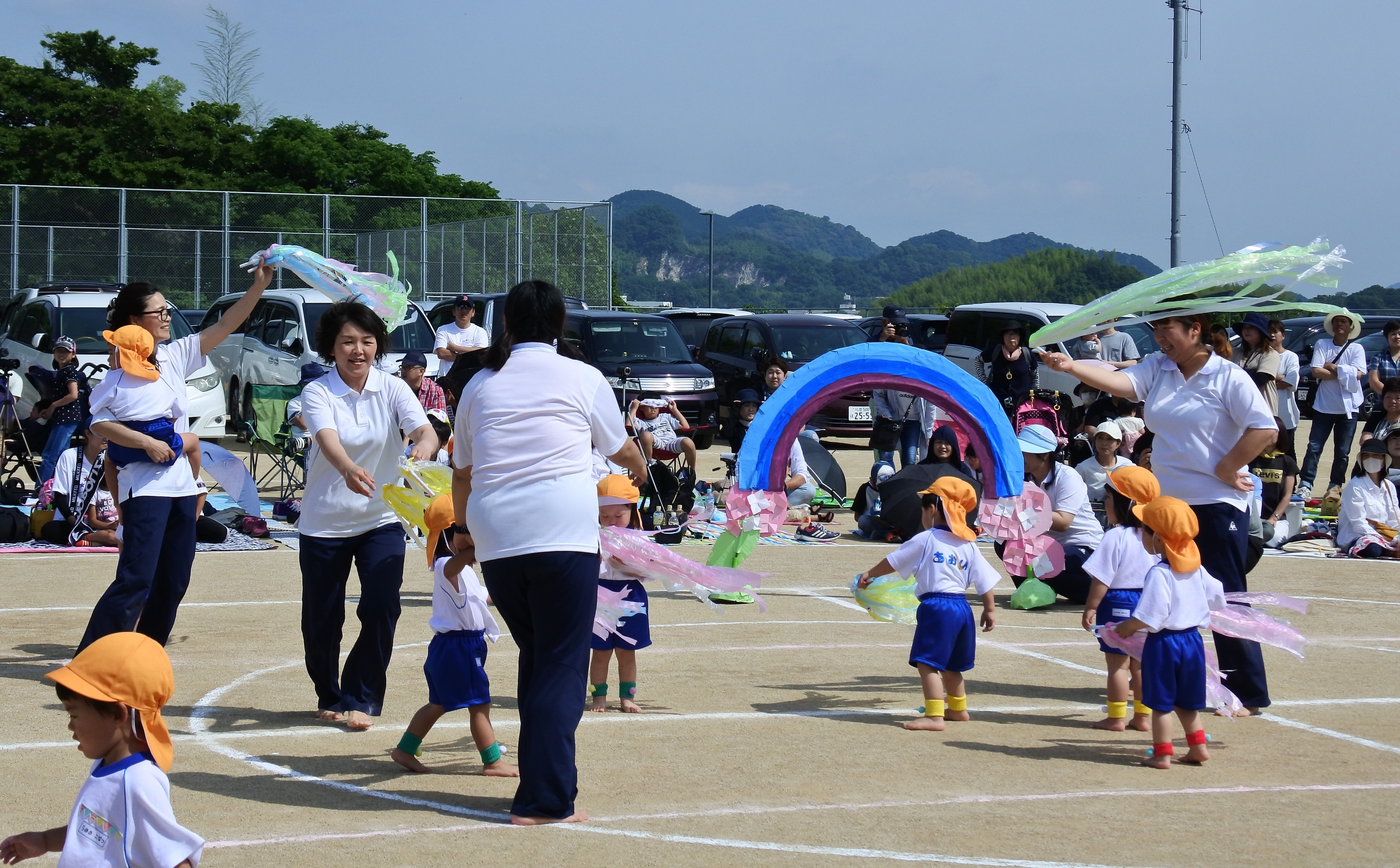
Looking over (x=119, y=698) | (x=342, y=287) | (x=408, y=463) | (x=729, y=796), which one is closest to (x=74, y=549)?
(x=342, y=287)

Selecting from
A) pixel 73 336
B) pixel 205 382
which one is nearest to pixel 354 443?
pixel 205 382

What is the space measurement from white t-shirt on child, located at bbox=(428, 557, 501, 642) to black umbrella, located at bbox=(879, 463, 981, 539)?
705 cm

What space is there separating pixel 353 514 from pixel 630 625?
4.65 ft

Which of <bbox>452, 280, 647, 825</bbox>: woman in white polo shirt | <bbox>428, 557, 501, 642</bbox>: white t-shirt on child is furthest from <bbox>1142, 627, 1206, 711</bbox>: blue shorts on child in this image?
<bbox>428, 557, 501, 642</bbox>: white t-shirt on child

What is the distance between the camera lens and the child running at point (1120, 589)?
654 cm

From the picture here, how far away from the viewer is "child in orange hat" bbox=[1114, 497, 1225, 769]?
5766 mm

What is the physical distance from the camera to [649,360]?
1938cm

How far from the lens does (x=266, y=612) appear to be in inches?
353

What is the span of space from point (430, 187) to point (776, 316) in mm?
35576

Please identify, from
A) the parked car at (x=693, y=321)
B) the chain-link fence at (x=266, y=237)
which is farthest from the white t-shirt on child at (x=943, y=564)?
the chain-link fence at (x=266, y=237)

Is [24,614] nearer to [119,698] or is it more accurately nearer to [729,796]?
[729,796]

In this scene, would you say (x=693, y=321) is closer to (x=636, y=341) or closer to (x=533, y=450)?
(x=636, y=341)

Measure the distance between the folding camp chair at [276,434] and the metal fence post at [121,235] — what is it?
12.9 meters

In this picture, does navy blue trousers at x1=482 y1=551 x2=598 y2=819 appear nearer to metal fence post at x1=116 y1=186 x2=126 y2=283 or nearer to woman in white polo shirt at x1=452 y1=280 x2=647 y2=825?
woman in white polo shirt at x1=452 y1=280 x2=647 y2=825
